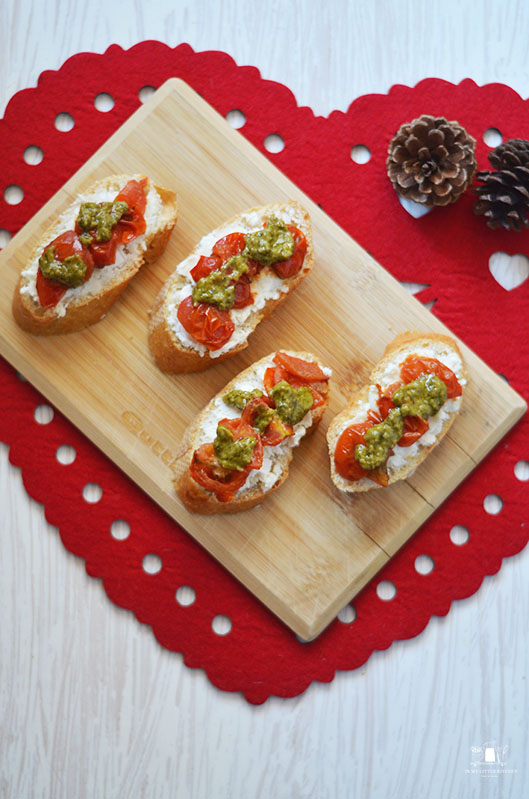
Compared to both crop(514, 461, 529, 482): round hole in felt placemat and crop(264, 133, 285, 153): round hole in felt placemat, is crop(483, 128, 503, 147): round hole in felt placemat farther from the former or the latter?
crop(514, 461, 529, 482): round hole in felt placemat

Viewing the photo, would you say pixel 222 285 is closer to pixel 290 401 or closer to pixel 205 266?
pixel 205 266

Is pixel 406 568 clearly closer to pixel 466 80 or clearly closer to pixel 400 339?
pixel 400 339

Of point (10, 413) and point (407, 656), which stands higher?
point (10, 413)

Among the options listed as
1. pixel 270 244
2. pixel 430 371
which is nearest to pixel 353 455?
pixel 430 371

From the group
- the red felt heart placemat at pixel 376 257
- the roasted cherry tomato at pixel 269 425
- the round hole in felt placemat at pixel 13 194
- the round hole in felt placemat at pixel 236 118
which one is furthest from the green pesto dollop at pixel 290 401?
the round hole in felt placemat at pixel 13 194

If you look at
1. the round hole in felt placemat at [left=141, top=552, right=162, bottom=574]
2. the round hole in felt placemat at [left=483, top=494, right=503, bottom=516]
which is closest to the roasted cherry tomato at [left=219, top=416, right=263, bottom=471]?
the round hole in felt placemat at [left=141, top=552, right=162, bottom=574]

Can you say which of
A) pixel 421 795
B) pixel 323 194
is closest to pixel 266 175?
pixel 323 194

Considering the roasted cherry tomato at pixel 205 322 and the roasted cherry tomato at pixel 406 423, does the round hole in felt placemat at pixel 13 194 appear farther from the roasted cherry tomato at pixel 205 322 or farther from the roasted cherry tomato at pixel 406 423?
the roasted cherry tomato at pixel 406 423
